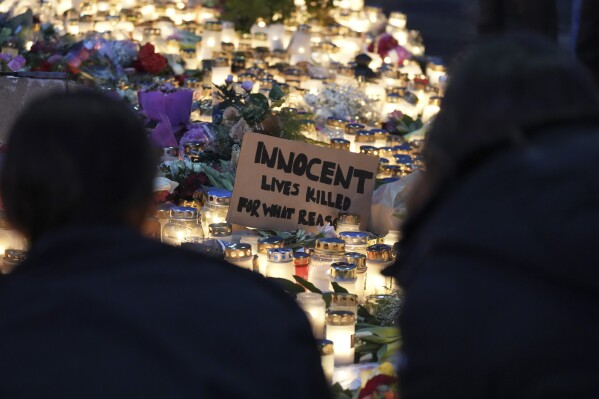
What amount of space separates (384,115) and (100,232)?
3799 millimetres

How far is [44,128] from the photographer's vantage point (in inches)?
59.7

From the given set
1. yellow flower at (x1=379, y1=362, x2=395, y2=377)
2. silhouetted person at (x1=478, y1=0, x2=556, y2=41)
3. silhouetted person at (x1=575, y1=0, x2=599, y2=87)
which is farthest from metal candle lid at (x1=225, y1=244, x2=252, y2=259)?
silhouetted person at (x1=575, y1=0, x2=599, y2=87)

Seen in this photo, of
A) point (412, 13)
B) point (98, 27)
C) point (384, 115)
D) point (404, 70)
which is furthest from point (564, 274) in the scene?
point (412, 13)

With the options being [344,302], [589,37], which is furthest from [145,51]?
[344,302]

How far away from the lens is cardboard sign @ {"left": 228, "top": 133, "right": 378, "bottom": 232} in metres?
3.42

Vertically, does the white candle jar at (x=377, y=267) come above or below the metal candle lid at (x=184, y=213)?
below

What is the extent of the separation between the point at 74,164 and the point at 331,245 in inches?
64.1

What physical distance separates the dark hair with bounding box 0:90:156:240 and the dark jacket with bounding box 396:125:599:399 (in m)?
0.39

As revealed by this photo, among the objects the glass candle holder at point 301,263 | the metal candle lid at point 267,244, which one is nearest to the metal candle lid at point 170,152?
the metal candle lid at point 267,244

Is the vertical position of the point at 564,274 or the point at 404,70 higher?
the point at 404,70

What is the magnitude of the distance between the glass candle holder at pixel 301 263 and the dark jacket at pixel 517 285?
1.52 meters

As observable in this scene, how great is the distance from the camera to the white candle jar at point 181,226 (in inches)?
128

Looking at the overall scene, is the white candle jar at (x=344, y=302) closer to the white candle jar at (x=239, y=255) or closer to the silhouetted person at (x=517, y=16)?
Answer: the white candle jar at (x=239, y=255)

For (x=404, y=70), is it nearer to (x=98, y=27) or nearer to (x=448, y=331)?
(x=98, y=27)
